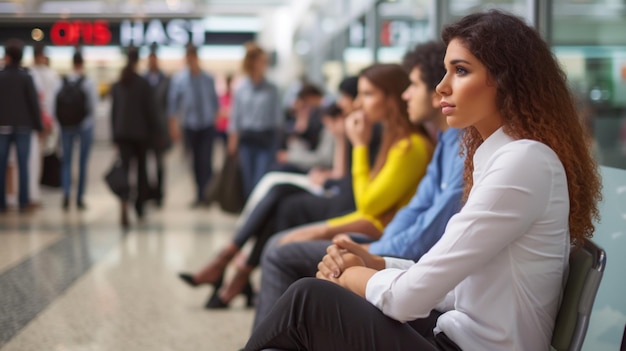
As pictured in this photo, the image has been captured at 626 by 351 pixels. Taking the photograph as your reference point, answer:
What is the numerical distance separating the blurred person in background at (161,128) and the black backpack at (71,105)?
676 mm

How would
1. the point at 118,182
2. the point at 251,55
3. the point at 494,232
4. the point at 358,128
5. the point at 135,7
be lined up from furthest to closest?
the point at 135,7
the point at 251,55
the point at 118,182
the point at 358,128
the point at 494,232

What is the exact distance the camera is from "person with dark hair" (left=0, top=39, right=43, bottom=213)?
8.36 m

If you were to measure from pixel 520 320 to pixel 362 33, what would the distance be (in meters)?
6.33

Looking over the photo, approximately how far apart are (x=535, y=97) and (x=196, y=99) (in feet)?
25.0

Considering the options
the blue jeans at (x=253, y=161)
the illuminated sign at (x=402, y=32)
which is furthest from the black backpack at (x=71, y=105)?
the illuminated sign at (x=402, y=32)

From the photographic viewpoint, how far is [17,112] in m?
8.41

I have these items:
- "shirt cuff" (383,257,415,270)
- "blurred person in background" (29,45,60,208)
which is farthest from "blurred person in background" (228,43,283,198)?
"shirt cuff" (383,257,415,270)

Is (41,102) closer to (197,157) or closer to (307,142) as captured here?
(197,157)

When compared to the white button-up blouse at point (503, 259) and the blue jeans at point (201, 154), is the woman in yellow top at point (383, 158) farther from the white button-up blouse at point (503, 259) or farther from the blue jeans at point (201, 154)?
the blue jeans at point (201, 154)

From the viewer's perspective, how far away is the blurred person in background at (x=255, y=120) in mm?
8109

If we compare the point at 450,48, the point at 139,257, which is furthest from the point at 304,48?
the point at 450,48

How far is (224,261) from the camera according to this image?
4414mm

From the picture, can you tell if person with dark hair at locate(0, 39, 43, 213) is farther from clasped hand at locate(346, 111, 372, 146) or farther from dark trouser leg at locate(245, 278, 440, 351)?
dark trouser leg at locate(245, 278, 440, 351)

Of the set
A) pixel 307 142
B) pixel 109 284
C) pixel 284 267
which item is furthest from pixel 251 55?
pixel 284 267
